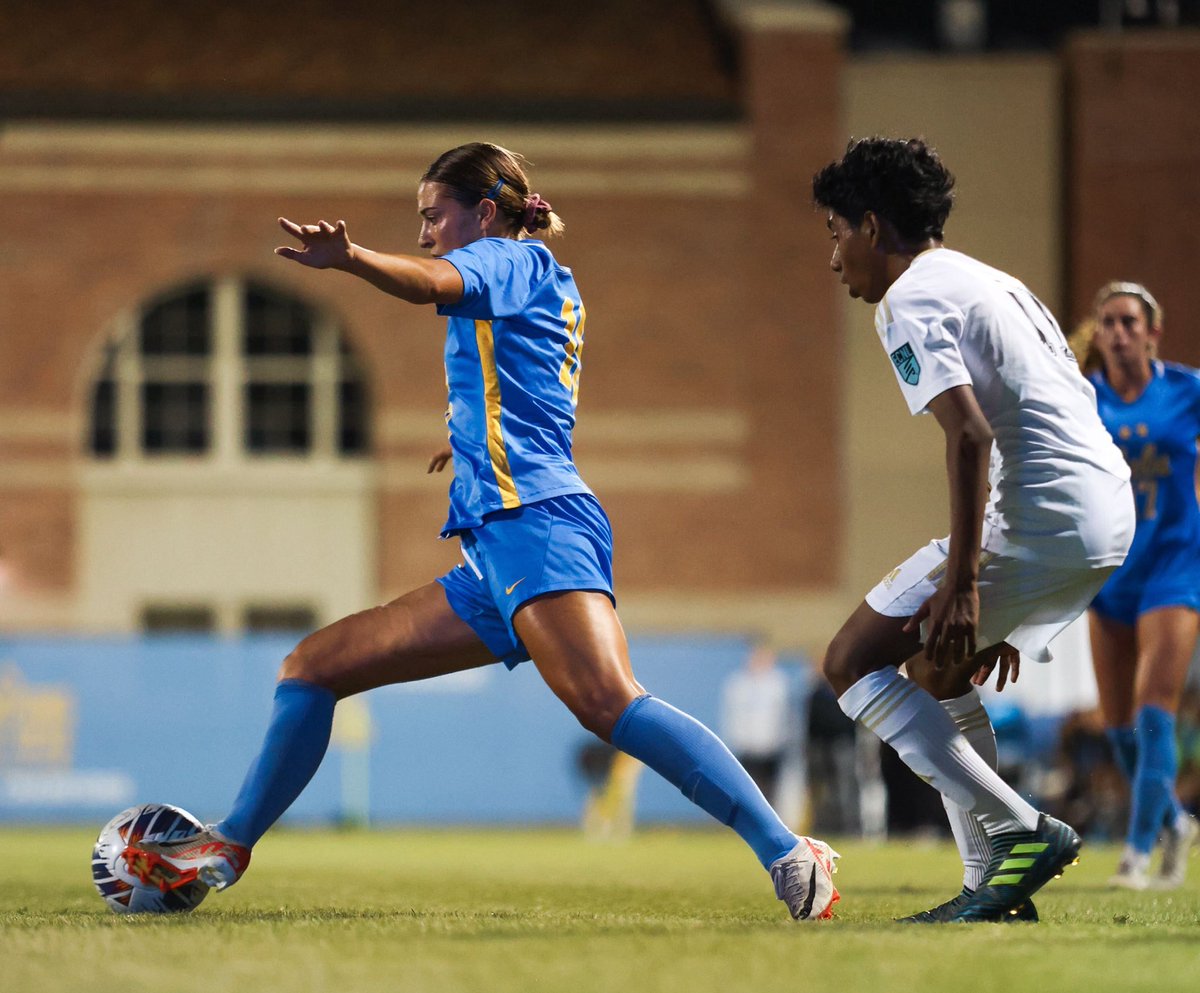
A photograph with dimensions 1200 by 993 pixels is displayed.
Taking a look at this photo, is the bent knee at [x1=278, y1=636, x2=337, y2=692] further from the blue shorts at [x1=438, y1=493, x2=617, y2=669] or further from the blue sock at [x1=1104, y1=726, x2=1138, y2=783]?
the blue sock at [x1=1104, y1=726, x2=1138, y2=783]

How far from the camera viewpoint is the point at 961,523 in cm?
476

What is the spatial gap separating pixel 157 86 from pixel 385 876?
2092 centimetres

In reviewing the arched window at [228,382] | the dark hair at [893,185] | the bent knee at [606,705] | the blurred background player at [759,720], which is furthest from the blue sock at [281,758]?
the arched window at [228,382]

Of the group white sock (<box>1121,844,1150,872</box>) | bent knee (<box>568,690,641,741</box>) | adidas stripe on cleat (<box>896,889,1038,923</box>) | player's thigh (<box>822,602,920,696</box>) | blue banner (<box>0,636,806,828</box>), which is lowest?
blue banner (<box>0,636,806,828</box>)

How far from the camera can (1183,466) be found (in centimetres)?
811

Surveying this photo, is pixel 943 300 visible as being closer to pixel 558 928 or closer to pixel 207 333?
pixel 558 928

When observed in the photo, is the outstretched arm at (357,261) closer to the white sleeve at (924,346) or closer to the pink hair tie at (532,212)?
the pink hair tie at (532,212)

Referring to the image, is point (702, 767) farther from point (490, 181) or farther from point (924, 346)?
point (490, 181)

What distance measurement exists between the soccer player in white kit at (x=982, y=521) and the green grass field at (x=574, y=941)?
343 mm

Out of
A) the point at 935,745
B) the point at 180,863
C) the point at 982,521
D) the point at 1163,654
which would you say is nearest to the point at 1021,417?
the point at 982,521

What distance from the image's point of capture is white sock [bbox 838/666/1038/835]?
16.9 feet

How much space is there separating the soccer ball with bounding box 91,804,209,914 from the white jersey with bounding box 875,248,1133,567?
94.5 inches

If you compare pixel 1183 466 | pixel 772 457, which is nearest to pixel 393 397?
pixel 772 457

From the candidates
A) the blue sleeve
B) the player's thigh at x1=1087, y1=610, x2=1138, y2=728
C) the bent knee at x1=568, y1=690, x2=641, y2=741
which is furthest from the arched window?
the bent knee at x1=568, y1=690, x2=641, y2=741
